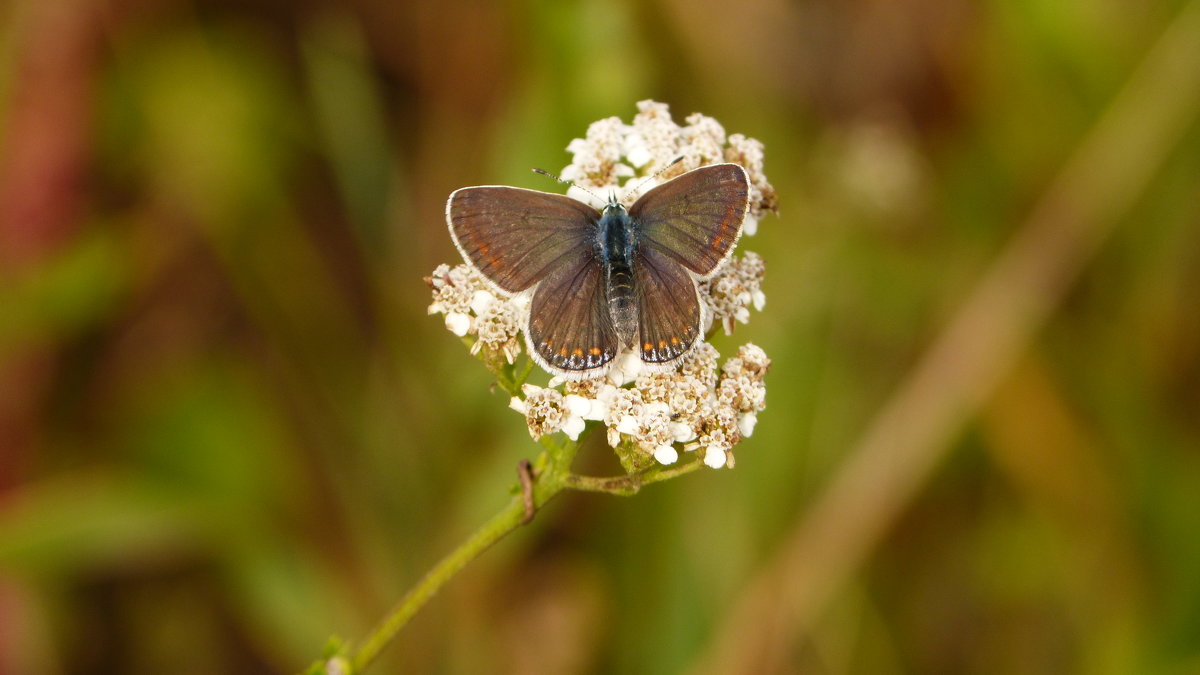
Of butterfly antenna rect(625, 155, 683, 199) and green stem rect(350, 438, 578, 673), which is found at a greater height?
butterfly antenna rect(625, 155, 683, 199)

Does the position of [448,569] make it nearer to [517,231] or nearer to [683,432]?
[683,432]

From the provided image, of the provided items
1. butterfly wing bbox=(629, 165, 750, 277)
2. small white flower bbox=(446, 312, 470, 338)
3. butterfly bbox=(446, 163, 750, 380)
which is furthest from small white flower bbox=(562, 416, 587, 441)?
butterfly wing bbox=(629, 165, 750, 277)

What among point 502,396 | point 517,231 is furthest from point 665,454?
point 502,396

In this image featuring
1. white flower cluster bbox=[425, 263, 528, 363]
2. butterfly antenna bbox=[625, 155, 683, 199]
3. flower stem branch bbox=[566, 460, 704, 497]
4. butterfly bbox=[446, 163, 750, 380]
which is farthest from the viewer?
butterfly antenna bbox=[625, 155, 683, 199]

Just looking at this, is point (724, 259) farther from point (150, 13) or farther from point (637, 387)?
→ point (150, 13)

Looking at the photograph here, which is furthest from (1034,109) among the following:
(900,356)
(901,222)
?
(900,356)

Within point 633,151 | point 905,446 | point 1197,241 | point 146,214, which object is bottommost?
point 905,446

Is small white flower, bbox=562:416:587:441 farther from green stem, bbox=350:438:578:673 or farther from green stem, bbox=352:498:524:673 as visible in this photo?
green stem, bbox=352:498:524:673
